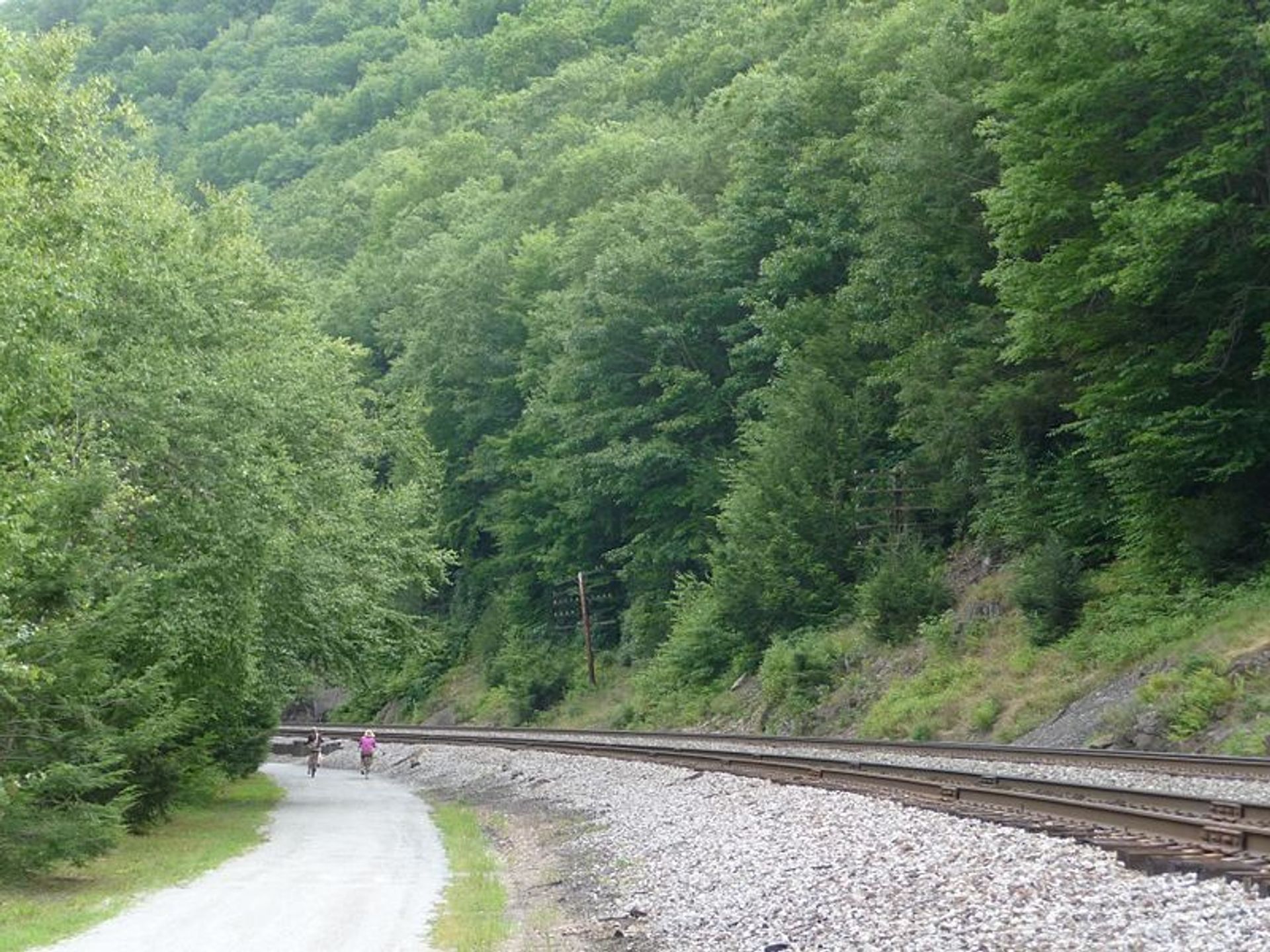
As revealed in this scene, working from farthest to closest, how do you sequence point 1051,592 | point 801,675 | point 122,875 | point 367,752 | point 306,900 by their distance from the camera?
1. point 367,752
2. point 801,675
3. point 1051,592
4. point 122,875
5. point 306,900

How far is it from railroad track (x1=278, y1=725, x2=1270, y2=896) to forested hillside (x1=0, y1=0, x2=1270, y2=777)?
6.07 m

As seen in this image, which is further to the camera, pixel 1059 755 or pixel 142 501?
pixel 142 501

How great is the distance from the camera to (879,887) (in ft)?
40.7

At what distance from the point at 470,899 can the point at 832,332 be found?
94.9 ft

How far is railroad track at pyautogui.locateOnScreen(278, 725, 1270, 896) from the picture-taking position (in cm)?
1129

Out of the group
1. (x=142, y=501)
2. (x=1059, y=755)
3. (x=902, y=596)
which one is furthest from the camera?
(x=902, y=596)

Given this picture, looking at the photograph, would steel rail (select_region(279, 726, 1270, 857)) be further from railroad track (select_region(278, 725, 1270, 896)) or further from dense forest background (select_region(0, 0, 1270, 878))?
dense forest background (select_region(0, 0, 1270, 878))

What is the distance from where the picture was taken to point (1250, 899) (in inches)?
372

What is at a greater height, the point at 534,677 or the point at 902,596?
the point at 902,596

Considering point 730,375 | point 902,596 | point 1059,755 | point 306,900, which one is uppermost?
point 730,375

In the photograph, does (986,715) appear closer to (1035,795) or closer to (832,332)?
(1035,795)

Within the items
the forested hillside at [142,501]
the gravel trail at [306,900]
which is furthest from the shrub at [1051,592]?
the forested hillside at [142,501]

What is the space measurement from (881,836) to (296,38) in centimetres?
17697

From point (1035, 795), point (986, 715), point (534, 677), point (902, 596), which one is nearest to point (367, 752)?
point (534, 677)
